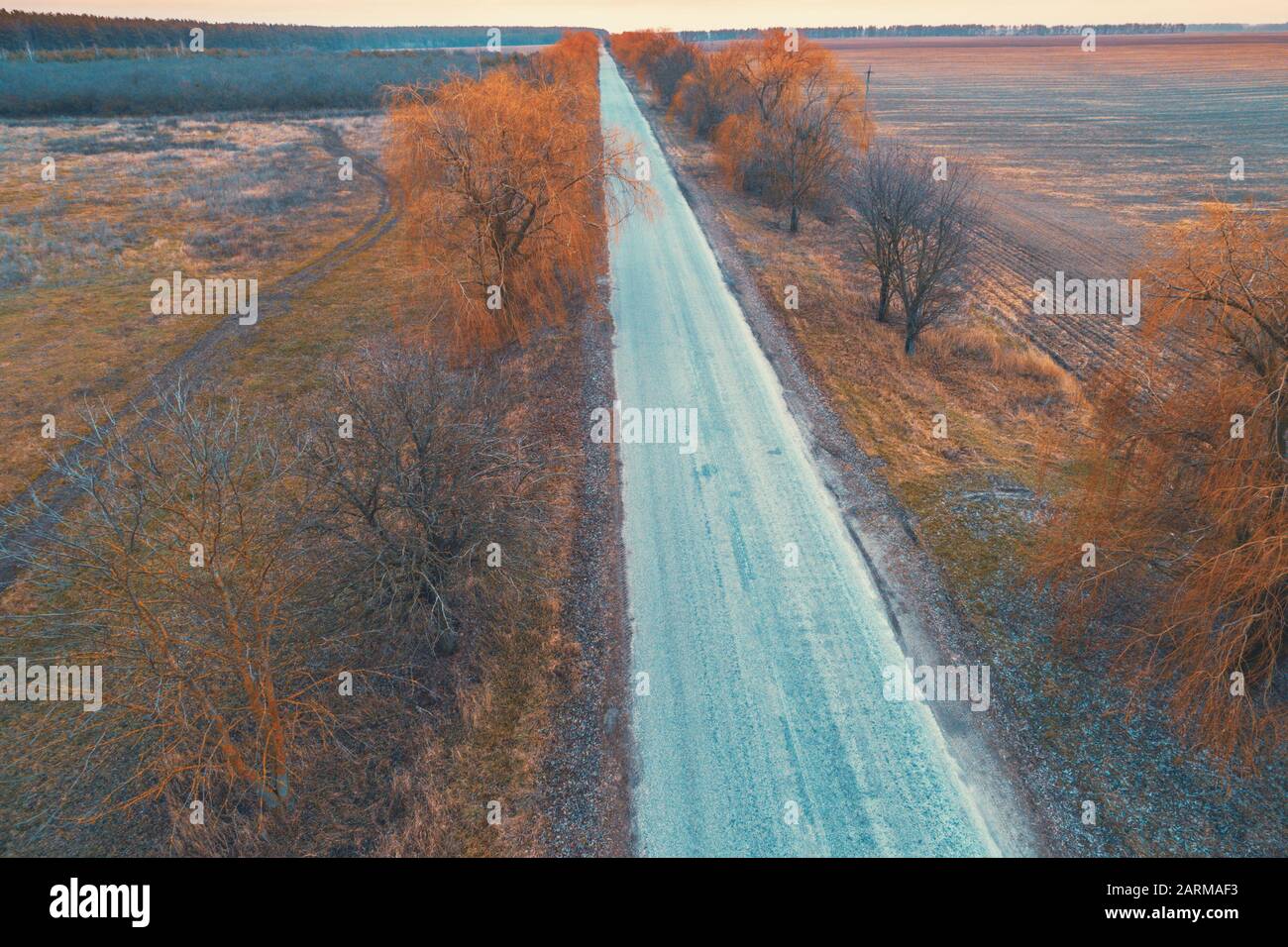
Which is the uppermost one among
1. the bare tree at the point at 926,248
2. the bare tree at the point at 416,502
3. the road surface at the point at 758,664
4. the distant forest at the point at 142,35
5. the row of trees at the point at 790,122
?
the distant forest at the point at 142,35

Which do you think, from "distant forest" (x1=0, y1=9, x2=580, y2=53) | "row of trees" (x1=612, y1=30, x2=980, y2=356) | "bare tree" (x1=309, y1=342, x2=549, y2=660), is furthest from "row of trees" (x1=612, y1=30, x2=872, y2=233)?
"distant forest" (x1=0, y1=9, x2=580, y2=53)

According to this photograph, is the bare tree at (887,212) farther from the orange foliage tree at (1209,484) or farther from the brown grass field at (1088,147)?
the orange foliage tree at (1209,484)

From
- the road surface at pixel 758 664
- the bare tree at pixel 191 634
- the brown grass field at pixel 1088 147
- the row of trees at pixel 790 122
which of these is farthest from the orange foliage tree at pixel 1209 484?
the row of trees at pixel 790 122

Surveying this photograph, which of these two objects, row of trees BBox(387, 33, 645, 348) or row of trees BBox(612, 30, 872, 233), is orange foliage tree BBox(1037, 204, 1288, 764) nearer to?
row of trees BBox(387, 33, 645, 348)

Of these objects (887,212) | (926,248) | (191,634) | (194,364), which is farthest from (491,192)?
(191,634)

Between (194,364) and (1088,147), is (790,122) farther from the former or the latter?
(1088,147)

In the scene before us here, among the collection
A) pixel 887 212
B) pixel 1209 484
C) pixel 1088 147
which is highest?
pixel 1088 147

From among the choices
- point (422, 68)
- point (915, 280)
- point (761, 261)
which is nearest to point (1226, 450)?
point (915, 280)
